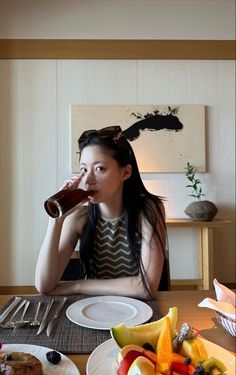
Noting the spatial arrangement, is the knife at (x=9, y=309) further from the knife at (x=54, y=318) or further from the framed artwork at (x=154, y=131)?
the framed artwork at (x=154, y=131)

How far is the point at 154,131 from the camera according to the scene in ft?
9.72

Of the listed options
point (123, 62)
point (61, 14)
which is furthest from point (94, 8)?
point (123, 62)

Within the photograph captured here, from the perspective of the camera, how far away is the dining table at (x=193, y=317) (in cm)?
64

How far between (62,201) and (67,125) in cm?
216

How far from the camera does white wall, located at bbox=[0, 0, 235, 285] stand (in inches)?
117

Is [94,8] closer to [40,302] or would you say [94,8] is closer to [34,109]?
[34,109]

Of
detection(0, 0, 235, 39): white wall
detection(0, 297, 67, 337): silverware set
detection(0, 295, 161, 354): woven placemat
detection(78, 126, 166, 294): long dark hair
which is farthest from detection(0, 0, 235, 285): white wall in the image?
detection(0, 295, 161, 354): woven placemat

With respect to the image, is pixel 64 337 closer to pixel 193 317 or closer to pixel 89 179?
pixel 193 317

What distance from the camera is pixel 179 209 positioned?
118 inches

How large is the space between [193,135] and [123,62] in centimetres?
96

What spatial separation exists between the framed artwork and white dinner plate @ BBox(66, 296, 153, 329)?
2.14 m

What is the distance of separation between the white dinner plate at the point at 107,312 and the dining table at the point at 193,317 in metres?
0.08

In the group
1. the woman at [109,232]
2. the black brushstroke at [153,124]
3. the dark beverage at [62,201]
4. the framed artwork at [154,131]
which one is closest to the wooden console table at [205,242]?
the framed artwork at [154,131]

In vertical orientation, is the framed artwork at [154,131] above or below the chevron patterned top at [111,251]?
above
